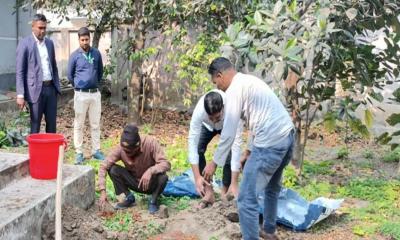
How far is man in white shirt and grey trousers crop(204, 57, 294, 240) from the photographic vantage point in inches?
157

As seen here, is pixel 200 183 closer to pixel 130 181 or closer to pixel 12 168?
pixel 130 181

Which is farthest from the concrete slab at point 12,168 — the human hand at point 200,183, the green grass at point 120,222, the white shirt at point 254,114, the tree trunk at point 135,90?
the tree trunk at point 135,90

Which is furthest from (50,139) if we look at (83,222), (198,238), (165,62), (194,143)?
(165,62)

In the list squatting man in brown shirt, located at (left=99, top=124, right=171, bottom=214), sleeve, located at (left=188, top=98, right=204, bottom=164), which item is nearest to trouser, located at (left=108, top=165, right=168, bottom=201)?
squatting man in brown shirt, located at (left=99, top=124, right=171, bottom=214)

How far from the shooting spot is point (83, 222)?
14.9 ft

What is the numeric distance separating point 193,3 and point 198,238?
160 inches

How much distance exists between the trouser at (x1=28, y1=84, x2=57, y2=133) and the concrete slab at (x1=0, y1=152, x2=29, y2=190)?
1.42 meters

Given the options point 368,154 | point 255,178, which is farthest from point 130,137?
point 368,154

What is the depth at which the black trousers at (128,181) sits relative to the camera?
5.14 meters

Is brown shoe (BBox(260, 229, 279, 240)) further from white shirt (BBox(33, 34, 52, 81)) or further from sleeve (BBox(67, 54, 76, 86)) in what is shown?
sleeve (BBox(67, 54, 76, 86))

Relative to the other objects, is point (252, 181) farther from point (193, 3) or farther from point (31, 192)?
point (193, 3)

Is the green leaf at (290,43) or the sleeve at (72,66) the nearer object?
the green leaf at (290,43)

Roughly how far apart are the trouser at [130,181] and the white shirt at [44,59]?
1.99 metres

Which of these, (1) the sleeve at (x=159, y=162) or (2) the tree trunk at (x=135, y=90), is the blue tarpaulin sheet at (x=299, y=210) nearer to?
(1) the sleeve at (x=159, y=162)
